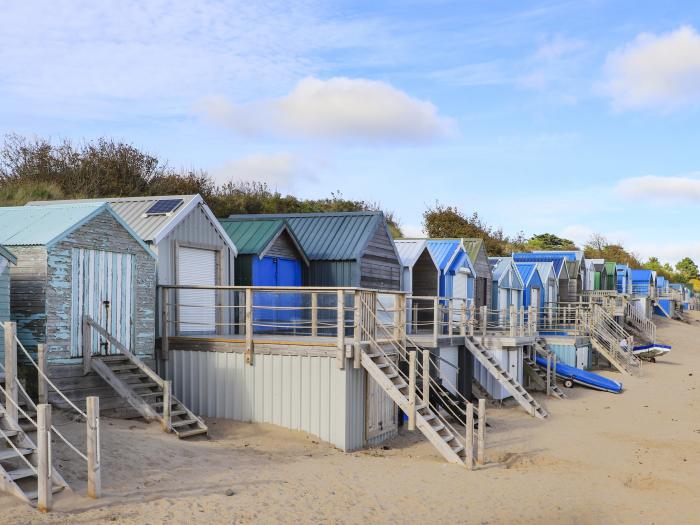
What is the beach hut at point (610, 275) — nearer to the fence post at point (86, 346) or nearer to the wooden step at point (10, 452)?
the fence post at point (86, 346)

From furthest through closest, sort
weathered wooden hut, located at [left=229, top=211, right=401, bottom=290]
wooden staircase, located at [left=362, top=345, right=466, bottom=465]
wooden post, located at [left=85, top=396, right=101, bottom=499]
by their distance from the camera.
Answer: weathered wooden hut, located at [left=229, top=211, right=401, bottom=290] < wooden staircase, located at [left=362, top=345, right=466, bottom=465] < wooden post, located at [left=85, top=396, right=101, bottom=499]

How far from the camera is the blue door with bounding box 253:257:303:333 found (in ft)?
67.7

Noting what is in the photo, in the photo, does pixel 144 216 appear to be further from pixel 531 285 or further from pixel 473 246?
pixel 531 285

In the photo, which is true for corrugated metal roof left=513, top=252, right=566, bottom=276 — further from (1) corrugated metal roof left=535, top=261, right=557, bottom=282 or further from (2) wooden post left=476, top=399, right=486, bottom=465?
(2) wooden post left=476, top=399, right=486, bottom=465

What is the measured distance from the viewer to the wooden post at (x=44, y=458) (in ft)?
30.6

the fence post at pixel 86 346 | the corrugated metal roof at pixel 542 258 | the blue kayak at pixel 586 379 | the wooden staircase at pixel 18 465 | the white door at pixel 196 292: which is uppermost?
the corrugated metal roof at pixel 542 258

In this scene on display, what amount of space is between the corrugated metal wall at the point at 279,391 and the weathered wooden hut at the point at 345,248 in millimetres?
5896

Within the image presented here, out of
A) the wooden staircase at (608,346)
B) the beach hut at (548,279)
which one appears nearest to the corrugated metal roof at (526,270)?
the beach hut at (548,279)

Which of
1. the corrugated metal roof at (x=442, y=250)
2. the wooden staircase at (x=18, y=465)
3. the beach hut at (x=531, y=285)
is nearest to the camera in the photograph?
the wooden staircase at (x=18, y=465)

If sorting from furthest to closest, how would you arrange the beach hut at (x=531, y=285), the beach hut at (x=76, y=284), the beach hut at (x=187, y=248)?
the beach hut at (x=531, y=285)
the beach hut at (x=187, y=248)
the beach hut at (x=76, y=284)

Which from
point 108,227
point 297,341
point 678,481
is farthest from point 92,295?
point 678,481

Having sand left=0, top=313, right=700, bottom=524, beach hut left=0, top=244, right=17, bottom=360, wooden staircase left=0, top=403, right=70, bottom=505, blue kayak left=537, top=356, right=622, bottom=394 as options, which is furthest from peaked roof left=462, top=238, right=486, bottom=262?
wooden staircase left=0, top=403, right=70, bottom=505

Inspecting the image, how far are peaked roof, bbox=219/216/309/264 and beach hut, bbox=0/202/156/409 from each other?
13.0ft

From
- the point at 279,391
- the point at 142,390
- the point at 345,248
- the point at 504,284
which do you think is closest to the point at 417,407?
the point at 279,391
